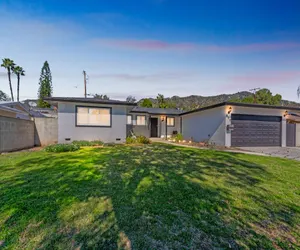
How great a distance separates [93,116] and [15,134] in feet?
14.0

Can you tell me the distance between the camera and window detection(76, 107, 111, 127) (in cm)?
1122

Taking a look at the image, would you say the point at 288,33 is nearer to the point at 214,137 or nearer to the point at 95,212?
the point at 214,137

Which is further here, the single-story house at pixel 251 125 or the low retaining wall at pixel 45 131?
the single-story house at pixel 251 125

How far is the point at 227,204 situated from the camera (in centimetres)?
303

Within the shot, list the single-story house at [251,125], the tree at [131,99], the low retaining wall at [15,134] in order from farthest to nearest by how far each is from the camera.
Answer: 1. the tree at [131,99]
2. the single-story house at [251,125]
3. the low retaining wall at [15,134]

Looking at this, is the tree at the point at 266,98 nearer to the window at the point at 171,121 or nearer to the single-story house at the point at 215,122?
the window at the point at 171,121

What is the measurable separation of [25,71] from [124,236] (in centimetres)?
4188

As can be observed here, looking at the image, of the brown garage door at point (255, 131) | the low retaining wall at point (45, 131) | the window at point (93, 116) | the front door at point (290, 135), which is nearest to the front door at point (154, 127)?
the window at point (93, 116)

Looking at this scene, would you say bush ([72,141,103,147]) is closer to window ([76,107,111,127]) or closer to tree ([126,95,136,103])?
window ([76,107,111,127])

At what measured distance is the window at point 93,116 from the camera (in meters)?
11.2

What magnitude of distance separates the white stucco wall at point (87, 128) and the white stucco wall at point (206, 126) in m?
6.73

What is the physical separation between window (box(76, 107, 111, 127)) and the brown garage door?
8.79 m

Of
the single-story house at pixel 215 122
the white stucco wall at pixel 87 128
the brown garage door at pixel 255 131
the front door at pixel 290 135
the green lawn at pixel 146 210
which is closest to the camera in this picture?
the green lawn at pixel 146 210

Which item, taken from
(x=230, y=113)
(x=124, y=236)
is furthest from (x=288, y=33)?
(x=124, y=236)
